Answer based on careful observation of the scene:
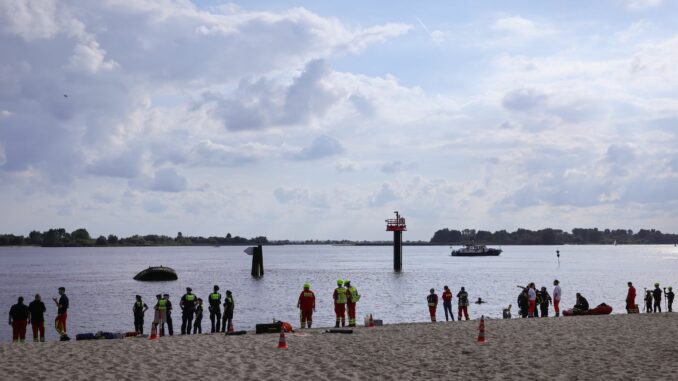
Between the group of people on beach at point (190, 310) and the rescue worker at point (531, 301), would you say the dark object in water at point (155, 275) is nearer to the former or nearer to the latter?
the group of people on beach at point (190, 310)

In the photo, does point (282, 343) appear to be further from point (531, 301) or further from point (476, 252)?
point (476, 252)

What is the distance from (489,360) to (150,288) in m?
63.6

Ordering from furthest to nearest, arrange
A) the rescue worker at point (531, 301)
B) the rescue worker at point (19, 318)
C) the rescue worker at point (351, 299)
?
the rescue worker at point (531, 301) → the rescue worker at point (351, 299) → the rescue worker at point (19, 318)

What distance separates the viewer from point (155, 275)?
9119 centimetres

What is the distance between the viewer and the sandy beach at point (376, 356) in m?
16.2

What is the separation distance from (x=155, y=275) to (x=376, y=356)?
7699cm

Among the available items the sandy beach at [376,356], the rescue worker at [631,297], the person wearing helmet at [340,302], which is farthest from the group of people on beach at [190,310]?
the rescue worker at [631,297]

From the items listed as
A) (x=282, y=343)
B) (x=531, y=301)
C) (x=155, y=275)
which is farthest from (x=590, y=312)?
(x=155, y=275)

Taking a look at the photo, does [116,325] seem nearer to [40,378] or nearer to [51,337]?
[51,337]

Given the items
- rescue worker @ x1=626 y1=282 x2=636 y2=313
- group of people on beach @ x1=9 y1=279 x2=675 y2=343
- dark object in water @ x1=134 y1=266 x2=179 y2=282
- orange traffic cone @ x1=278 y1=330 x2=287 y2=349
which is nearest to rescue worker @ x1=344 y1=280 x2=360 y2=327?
group of people on beach @ x1=9 y1=279 x2=675 y2=343

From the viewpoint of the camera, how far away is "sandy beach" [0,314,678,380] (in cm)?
1617

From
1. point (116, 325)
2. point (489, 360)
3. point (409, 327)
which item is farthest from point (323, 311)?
point (489, 360)

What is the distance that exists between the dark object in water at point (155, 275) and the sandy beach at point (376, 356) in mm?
70531

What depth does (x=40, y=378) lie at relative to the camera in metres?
15.6
